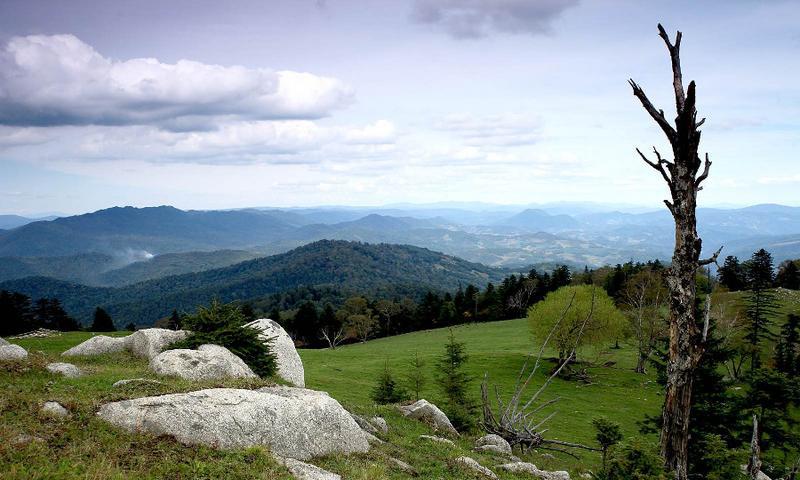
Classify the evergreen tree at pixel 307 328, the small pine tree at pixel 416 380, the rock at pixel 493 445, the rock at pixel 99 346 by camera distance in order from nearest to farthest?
the rock at pixel 493 445 → the rock at pixel 99 346 → the small pine tree at pixel 416 380 → the evergreen tree at pixel 307 328

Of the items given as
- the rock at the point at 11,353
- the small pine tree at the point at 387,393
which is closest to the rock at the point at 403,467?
the rock at the point at 11,353

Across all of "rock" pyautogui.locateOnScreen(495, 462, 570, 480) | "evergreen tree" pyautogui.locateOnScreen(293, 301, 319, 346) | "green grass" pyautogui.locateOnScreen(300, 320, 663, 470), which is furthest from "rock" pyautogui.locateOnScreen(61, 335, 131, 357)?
"evergreen tree" pyautogui.locateOnScreen(293, 301, 319, 346)

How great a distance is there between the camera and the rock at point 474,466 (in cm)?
1582

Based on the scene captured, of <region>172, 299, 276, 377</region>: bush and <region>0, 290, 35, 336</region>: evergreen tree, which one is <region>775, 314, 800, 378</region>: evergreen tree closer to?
<region>172, 299, 276, 377</region>: bush

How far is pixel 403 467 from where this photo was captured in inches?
584

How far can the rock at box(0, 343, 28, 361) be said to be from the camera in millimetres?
19230

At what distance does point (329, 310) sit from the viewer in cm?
12750

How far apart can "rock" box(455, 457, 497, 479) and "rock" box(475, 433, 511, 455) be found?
14.6 ft

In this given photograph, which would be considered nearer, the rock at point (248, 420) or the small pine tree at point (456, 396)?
the rock at point (248, 420)

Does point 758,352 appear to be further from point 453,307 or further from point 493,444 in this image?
point 453,307

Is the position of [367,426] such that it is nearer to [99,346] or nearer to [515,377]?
[99,346]

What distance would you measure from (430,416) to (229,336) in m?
11.9

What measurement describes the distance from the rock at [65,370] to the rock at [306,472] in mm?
11945

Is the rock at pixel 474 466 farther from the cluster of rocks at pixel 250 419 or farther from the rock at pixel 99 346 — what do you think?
the rock at pixel 99 346
